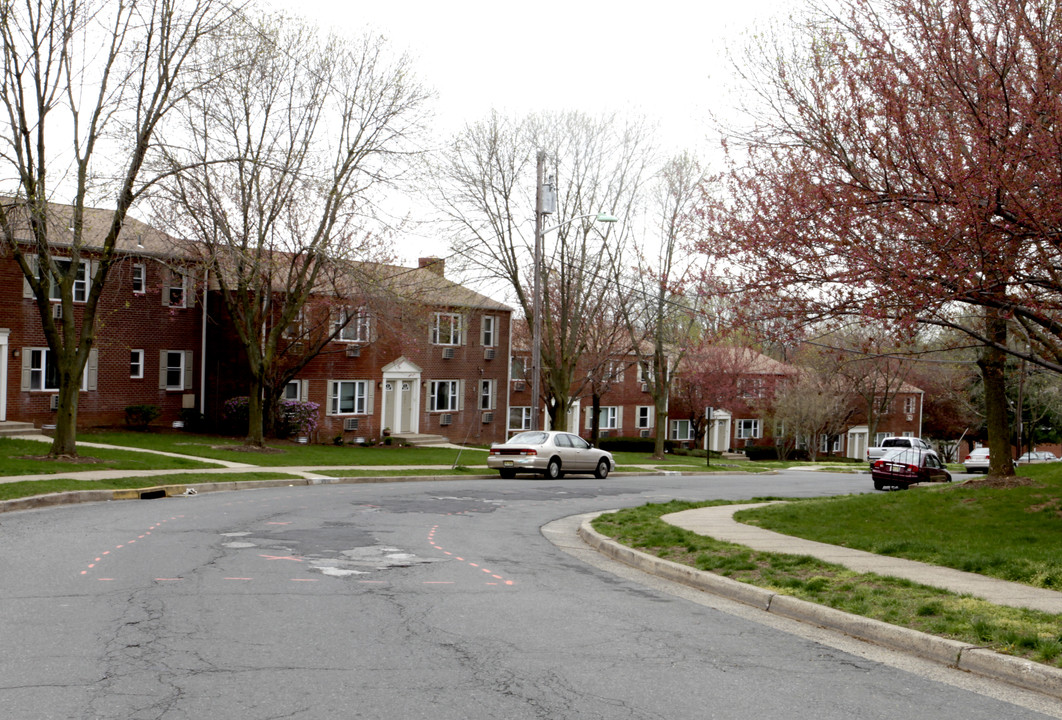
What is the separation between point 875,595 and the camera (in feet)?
30.1

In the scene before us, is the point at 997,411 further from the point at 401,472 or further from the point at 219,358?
the point at 219,358

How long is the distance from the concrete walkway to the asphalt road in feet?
6.98

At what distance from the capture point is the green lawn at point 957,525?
11234mm

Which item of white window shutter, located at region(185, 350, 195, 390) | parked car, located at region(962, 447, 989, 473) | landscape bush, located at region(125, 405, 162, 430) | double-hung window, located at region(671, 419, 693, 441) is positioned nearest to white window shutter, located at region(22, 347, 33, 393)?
landscape bush, located at region(125, 405, 162, 430)

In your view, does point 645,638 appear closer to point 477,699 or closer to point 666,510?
point 477,699

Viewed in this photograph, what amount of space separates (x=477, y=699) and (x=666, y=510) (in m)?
12.7

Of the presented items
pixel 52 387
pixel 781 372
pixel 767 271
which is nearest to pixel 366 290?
pixel 52 387

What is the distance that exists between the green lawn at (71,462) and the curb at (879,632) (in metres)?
14.5

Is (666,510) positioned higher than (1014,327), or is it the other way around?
(1014,327)

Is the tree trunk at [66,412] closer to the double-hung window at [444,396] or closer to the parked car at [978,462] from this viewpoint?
the double-hung window at [444,396]

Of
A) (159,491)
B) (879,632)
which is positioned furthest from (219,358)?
(879,632)

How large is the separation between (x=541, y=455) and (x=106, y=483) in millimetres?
12705

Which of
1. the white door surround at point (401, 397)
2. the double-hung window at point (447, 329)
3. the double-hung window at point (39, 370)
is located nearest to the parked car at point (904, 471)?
the double-hung window at point (447, 329)

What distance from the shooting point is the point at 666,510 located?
716 inches
